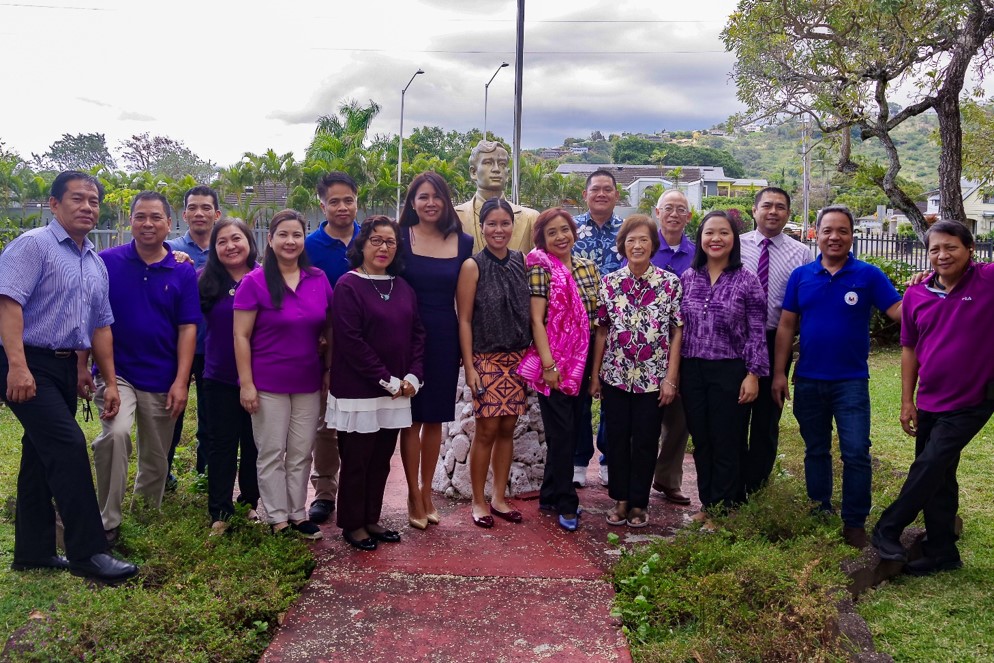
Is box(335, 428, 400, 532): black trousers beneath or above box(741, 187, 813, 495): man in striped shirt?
beneath

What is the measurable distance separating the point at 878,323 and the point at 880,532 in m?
8.26

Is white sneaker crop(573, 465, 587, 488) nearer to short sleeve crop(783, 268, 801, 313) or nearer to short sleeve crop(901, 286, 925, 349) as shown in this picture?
short sleeve crop(783, 268, 801, 313)

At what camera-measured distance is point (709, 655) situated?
10.3 ft

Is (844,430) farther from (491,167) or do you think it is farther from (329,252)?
(329,252)

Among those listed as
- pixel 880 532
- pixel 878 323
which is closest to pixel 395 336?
pixel 880 532

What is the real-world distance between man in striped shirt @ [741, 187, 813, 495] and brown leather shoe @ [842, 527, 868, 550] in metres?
0.51

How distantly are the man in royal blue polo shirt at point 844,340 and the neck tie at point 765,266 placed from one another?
24 cm

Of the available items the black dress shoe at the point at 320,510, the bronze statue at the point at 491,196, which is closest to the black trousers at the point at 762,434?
the bronze statue at the point at 491,196

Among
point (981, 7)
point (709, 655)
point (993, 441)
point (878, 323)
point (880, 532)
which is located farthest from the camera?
point (878, 323)

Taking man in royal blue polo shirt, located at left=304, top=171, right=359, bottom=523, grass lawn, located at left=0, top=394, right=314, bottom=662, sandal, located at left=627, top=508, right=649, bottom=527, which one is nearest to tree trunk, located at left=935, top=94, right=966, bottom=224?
sandal, located at left=627, top=508, right=649, bottom=527

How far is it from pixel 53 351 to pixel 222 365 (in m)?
0.83

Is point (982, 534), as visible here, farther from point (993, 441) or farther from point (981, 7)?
point (981, 7)

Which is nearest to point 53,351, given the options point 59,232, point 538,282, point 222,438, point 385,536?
point 59,232

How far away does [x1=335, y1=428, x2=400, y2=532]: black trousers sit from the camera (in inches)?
167
